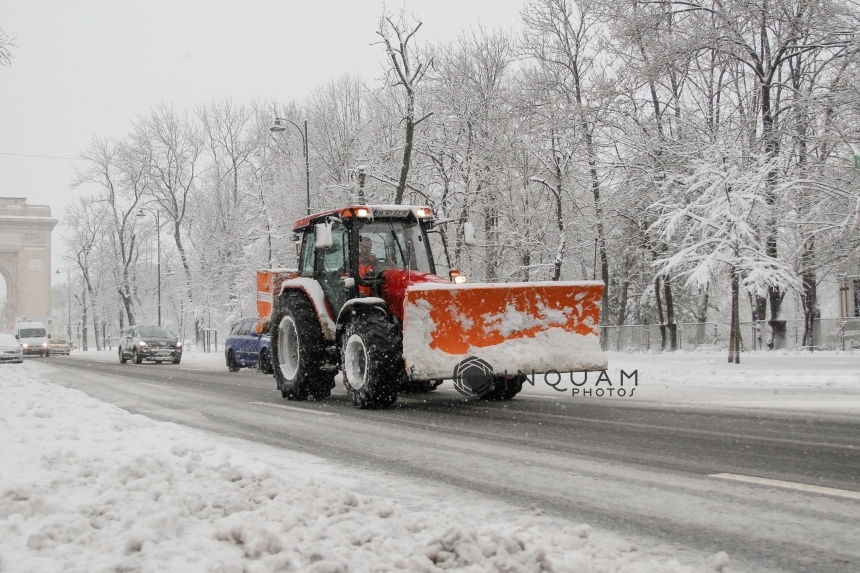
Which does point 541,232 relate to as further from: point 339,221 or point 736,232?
point 339,221

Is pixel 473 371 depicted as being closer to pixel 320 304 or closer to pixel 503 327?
pixel 503 327

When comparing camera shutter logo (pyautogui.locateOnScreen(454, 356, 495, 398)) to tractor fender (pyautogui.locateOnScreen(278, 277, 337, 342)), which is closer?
camera shutter logo (pyautogui.locateOnScreen(454, 356, 495, 398))

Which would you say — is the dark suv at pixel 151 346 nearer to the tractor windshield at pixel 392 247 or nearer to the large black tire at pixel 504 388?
the tractor windshield at pixel 392 247

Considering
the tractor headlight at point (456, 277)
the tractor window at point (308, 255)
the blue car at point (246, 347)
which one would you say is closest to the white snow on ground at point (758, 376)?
the tractor headlight at point (456, 277)

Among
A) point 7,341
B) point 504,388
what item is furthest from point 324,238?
point 7,341

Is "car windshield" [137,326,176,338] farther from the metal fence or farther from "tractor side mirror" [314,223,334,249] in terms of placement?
"tractor side mirror" [314,223,334,249]

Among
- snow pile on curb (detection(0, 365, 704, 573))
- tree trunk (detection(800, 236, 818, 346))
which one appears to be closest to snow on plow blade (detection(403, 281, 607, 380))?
snow pile on curb (detection(0, 365, 704, 573))

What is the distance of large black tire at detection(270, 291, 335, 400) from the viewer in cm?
1166

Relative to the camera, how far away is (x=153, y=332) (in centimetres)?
3250

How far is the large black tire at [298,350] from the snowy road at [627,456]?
0.38 m

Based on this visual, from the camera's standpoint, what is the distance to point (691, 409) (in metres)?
9.77

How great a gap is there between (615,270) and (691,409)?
3507cm

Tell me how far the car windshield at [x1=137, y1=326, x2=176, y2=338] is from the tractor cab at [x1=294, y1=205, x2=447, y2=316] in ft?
74.3

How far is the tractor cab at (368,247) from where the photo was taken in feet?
36.0
